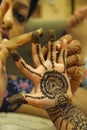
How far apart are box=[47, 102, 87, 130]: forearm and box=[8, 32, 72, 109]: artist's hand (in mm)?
16

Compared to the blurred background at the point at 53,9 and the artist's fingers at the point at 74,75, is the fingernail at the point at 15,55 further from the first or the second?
the blurred background at the point at 53,9

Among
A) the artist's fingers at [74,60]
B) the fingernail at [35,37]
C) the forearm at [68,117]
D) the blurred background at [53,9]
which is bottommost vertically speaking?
the forearm at [68,117]

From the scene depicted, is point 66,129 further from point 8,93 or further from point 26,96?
point 8,93

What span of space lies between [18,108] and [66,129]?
345 millimetres

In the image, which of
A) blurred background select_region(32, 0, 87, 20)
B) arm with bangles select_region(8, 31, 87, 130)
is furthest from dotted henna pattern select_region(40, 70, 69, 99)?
blurred background select_region(32, 0, 87, 20)

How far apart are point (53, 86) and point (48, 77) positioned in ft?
0.07

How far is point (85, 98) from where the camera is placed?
946 mm

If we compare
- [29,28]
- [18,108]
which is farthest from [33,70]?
[29,28]

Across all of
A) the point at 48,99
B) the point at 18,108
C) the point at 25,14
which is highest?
the point at 25,14

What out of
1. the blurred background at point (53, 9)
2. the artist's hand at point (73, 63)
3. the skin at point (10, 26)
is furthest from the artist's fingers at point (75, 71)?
the blurred background at point (53, 9)

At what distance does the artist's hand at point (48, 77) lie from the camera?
0.60 m

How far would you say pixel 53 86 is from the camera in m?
0.61

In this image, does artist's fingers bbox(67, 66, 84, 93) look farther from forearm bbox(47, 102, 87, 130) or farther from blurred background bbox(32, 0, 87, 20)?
blurred background bbox(32, 0, 87, 20)

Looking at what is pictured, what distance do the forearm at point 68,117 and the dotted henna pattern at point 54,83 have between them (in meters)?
0.03
